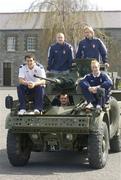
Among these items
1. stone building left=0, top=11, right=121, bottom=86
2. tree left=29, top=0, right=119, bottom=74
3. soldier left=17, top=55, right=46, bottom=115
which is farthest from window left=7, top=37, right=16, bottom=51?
soldier left=17, top=55, right=46, bottom=115

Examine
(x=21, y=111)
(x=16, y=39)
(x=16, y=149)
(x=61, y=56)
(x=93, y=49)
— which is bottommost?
(x=16, y=149)

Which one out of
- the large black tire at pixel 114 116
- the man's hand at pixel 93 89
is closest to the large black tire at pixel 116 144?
the large black tire at pixel 114 116

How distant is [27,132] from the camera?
988 centimetres

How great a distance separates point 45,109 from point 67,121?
1.05m

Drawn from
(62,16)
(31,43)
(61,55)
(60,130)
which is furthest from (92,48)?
(31,43)

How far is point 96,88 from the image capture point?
10.2 m

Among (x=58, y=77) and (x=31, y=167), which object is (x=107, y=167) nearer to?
(x=31, y=167)

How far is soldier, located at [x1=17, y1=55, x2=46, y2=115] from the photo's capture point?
10.4m

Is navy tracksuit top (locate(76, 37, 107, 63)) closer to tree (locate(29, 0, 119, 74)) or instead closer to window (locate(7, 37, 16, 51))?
tree (locate(29, 0, 119, 74))

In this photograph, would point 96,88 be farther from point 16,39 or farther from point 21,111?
point 16,39

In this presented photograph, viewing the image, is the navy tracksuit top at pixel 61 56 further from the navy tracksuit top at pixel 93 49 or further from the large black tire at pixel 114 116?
the large black tire at pixel 114 116

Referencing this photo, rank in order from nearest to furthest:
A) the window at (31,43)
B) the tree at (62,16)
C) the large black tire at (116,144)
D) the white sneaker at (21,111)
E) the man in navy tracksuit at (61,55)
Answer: the white sneaker at (21,111) → the large black tire at (116,144) → the man in navy tracksuit at (61,55) → the tree at (62,16) → the window at (31,43)

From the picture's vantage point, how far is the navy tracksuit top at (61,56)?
12070 millimetres

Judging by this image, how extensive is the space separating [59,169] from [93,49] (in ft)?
10.8
